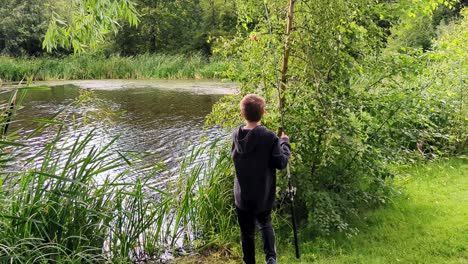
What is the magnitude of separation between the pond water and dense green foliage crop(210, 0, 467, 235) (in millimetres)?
2406

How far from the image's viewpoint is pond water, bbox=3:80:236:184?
1030cm

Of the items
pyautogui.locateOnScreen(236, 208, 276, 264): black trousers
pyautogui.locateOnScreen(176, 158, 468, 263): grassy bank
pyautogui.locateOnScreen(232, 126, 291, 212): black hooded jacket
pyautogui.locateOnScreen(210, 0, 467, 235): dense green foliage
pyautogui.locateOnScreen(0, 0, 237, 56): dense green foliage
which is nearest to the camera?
pyautogui.locateOnScreen(232, 126, 291, 212): black hooded jacket

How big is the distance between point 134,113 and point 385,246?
1175 centimetres

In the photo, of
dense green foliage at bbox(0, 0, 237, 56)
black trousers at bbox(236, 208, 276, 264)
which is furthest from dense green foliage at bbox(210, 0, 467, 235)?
dense green foliage at bbox(0, 0, 237, 56)

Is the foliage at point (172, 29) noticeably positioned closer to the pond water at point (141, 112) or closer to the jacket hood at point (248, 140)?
the pond water at point (141, 112)

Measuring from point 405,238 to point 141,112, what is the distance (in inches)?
466

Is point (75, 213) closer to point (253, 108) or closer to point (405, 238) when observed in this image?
point (253, 108)

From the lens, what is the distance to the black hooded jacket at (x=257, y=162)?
3291 mm

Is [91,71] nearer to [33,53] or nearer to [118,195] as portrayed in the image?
[33,53]

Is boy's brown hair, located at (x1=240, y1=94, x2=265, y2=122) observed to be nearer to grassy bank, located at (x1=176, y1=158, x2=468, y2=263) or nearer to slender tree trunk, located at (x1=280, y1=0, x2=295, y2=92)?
slender tree trunk, located at (x1=280, y1=0, x2=295, y2=92)

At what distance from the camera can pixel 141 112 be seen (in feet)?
48.4

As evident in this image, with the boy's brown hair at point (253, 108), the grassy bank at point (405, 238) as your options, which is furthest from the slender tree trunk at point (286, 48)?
the grassy bank at point (405, 238)

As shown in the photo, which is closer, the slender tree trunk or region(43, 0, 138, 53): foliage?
region(43, 0, 138, 53): foliage

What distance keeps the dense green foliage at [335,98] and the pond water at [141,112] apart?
241 cm
